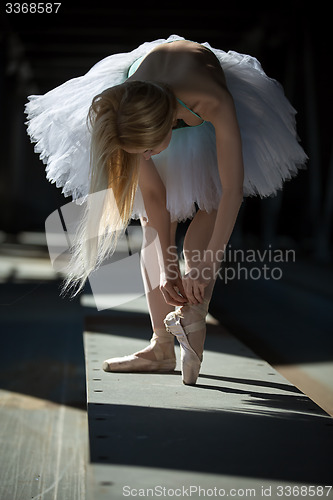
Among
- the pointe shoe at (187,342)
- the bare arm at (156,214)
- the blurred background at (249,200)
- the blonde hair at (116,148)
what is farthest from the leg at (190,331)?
the blurred background at (249,200)

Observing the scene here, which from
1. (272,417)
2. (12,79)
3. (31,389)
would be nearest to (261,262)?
(31,389)

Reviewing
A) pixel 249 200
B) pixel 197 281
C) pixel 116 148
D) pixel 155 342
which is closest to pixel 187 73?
pixel 116 148

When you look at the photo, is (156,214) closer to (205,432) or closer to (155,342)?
(155,342)

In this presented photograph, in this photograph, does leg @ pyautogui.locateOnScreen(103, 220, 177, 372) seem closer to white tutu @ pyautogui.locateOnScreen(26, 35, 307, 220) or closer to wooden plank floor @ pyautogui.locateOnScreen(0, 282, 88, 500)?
white tutu @ pyautogui.locateOnScreen(26, 35, 307, 220)

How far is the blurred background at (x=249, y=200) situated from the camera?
450 cm

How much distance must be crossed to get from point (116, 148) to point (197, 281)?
445 millimetres

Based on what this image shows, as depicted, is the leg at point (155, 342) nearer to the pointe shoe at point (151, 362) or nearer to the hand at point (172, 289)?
the pointe shoe at point (151, 362)

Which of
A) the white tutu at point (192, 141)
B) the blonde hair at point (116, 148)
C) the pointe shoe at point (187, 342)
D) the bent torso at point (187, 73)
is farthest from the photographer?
the white tutu at point (192, 141)

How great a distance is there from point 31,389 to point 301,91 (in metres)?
11.3

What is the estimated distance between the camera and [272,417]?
1.83 m

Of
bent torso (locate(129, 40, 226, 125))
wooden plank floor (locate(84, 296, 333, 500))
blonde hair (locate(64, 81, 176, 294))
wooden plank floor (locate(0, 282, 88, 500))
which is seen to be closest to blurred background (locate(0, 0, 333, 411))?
wooden plank floor (locate(0, 282, 88, 500))

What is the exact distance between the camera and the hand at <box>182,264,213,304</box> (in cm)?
210

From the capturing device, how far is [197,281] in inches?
82.8

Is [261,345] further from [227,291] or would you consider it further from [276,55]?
[276,55]
